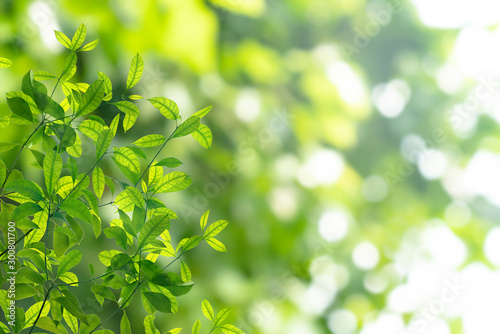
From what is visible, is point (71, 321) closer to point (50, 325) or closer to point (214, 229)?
point (50, 325)

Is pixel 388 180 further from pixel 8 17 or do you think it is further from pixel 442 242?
pixel 8 17

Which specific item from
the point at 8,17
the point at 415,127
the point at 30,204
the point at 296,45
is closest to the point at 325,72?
the point at 296,45

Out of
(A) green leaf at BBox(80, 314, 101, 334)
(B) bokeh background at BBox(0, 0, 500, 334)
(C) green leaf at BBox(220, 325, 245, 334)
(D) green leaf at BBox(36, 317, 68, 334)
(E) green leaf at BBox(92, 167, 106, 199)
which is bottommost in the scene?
(D) green leaf at BBox(36, 317, 68, 334)

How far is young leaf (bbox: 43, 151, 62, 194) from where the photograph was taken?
282 millimetres

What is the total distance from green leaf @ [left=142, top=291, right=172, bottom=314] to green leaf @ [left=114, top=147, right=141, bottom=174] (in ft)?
0.28

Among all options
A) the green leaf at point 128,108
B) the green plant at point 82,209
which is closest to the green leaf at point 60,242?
the green plant at point 82,209

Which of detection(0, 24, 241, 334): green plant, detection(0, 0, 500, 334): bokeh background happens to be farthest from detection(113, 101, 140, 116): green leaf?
detection(0, 0, 500, 334): bokeh background

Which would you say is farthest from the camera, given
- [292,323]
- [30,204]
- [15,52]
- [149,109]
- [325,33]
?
[325,33]

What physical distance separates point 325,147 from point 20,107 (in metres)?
1.10

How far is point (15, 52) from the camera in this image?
2.85ft

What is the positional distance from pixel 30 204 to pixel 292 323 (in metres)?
0.98

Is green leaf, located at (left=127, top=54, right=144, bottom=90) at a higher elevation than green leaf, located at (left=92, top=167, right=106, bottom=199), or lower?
higher

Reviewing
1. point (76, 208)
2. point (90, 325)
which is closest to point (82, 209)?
point (76, 208)

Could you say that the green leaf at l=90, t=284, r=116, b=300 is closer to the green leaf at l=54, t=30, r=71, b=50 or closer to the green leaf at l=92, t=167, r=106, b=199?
the green leaf at l=92, t=167, r=106, b=199
